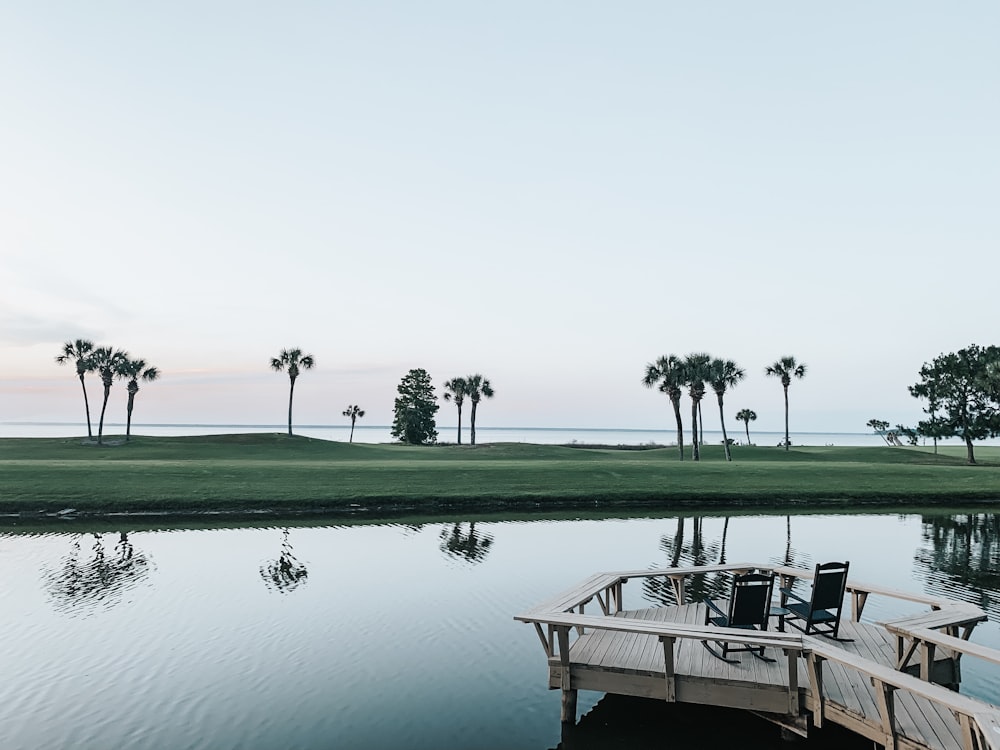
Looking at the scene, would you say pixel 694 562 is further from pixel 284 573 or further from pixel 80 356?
pixel 80 356

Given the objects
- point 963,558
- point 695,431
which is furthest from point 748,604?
point 695,431

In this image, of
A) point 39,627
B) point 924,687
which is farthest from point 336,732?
point 39,627

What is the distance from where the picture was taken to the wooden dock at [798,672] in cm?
800

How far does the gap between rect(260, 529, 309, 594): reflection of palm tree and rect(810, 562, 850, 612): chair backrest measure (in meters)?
13.5

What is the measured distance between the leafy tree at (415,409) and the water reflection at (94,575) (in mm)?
81902

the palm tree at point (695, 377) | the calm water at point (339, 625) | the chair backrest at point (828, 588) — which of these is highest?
the palm tree at point (695, 377)

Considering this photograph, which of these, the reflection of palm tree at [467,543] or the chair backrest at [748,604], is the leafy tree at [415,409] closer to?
the reflection of palm tree at [467,543]

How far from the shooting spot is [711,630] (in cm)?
946

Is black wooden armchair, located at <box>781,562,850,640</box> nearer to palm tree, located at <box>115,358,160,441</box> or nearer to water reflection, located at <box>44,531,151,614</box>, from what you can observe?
water reflection, located at <box>44,531,151,614</box>

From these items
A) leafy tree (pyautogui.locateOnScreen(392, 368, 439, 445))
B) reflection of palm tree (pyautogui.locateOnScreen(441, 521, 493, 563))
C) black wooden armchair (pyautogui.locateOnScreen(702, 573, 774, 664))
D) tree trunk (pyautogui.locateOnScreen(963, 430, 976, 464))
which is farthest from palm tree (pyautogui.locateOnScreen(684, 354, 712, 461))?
black wooden armchair (pyautogui.locateOnScreen(702, 573, 774, 664))

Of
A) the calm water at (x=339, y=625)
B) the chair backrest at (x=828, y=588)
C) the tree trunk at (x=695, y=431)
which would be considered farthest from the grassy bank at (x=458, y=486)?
the chair backrest at (x=828, y=588)

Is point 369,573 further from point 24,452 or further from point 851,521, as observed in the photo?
point 24,452

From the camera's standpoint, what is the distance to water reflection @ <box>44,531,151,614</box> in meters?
17.0

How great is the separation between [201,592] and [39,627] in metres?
3.95
